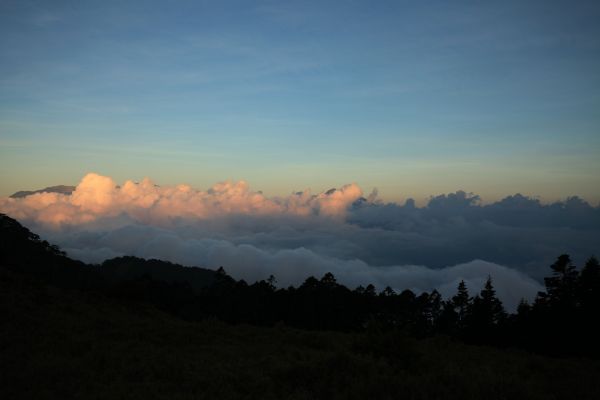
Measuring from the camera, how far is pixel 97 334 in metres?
16.4

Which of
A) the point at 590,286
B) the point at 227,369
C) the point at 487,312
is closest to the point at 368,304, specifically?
the point at 487,312

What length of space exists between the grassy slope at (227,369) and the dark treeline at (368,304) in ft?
9.78

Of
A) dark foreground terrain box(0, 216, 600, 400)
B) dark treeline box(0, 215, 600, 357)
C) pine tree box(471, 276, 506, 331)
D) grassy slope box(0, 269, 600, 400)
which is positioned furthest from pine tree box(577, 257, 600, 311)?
grassy slope box(0, 269, 600, 400)

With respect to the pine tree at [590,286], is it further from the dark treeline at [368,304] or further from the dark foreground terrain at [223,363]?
the dark foreground terrain at [223,363]

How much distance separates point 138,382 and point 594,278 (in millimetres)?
39305

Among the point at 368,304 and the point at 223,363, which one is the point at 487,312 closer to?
the point at 368,304

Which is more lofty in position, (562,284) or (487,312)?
(562,284)

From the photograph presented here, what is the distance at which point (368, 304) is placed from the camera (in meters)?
65.5

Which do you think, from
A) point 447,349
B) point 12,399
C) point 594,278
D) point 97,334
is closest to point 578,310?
point 594,278

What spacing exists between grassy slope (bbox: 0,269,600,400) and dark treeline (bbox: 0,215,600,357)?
2981 mm

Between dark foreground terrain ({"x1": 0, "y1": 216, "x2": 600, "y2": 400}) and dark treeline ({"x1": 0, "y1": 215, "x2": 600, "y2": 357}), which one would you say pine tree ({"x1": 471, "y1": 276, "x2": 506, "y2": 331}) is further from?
dark foreground terrain ({"x1": 0, "y1": 216, "x2": 600, "y2": 400})

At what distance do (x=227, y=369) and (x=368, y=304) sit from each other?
184 ft

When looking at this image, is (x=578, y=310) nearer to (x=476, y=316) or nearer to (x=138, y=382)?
(x=476, y=316)

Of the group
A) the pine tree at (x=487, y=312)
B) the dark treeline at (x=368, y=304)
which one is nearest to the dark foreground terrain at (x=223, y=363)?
the dark treeline at (x=368, y=304)
